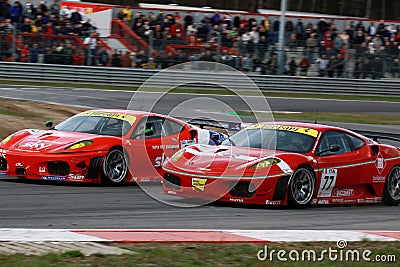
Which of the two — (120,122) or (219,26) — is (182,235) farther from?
(219,26)

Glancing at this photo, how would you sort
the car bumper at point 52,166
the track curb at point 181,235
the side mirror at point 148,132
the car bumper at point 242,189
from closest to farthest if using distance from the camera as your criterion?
the track curb at point 181,235 → the car bumper at point 242,189 → the car bumper at point 52,166 → the side mirror at point 148,132

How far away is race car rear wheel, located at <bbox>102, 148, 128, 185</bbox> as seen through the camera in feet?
34.3

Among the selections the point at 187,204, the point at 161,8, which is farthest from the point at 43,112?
the point at 161,8

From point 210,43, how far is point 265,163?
54.3 feet

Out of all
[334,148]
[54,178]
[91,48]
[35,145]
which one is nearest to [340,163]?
[334,148]

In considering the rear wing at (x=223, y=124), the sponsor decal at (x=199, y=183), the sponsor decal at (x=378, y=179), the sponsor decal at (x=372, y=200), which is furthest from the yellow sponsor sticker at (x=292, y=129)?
the rear wing at (x=223, y=124)

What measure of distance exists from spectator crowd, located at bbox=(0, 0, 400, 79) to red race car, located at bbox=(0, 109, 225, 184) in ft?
43.7

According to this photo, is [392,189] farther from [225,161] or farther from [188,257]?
[188,257]

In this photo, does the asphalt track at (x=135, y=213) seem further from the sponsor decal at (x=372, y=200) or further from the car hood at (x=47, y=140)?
the car hood at (x=47, y=140)

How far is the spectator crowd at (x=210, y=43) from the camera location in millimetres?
24422

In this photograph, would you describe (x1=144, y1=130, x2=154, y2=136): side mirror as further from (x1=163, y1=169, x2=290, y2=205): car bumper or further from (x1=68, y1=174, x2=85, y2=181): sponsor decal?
(x1=163, y1=169, x2=290, y2=205): car bumper

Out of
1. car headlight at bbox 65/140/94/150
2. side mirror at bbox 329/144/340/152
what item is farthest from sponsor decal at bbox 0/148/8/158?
side mirror at bbox 329/144/340/152

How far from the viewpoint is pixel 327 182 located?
9.56 m

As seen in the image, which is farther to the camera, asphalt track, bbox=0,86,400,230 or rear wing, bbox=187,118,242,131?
rear wing, bbox=187,118,242,131
